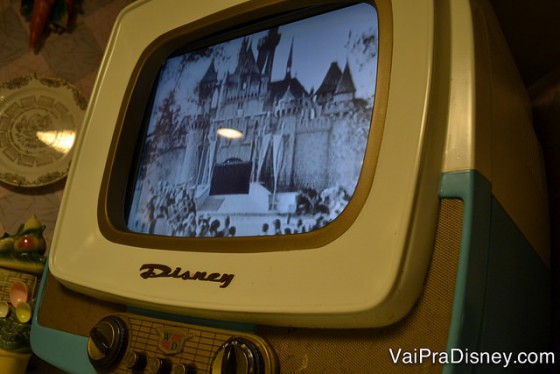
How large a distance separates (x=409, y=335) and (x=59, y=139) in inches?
51.0

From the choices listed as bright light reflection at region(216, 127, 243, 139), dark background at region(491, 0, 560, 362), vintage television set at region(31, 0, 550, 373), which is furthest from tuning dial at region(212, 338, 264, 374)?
dark background at region(491, 0, 560, 362)

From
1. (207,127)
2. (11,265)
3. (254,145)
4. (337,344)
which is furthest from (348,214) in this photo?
(11,265)

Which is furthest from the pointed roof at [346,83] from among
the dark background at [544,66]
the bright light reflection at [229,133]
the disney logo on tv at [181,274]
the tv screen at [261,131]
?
the dark background at [544,66]

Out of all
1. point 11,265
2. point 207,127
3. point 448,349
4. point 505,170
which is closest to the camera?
point 448,349

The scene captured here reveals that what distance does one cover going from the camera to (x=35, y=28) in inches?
57.8

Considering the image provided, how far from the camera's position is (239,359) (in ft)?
1.66

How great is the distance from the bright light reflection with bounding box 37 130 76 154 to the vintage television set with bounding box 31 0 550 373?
2.22ft

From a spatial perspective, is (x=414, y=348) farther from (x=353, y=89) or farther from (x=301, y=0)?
(x=301, y=0)

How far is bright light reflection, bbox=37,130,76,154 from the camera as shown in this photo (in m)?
1.42

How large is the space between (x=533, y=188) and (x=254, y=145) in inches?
15.5

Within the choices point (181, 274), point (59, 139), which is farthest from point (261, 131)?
point (59, 139)

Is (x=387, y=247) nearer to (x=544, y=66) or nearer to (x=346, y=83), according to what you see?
(x=346, y=83)

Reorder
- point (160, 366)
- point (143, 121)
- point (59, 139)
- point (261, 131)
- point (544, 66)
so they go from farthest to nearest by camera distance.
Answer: point (59, 139) → point (544, 66) → point (143, 121) → point (261, 131) → point (160, 366)

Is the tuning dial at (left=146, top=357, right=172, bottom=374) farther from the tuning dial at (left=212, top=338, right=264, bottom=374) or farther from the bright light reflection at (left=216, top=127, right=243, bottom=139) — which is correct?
the bright light reflection at (left=216, top=127, right=243, bottom=139)
